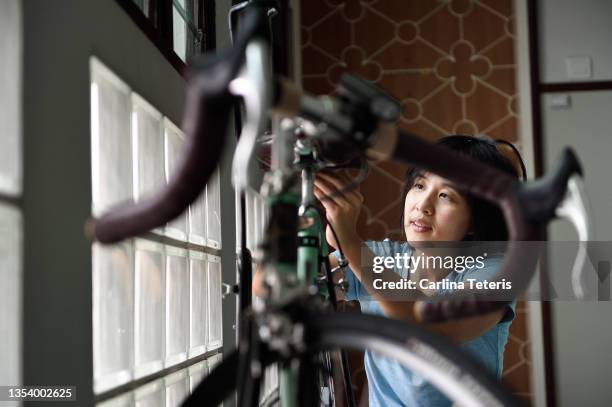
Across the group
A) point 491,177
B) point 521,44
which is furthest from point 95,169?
point 521,44

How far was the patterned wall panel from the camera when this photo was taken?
3.49 m

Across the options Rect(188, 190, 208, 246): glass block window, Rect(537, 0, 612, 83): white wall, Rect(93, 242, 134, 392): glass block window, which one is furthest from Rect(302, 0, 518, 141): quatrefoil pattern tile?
Rect(93, 242, 134, 392): glass block window

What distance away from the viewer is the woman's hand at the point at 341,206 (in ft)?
2.99

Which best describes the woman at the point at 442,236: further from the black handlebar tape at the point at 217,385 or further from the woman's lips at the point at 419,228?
the black handlebar tape at the point at 217,385

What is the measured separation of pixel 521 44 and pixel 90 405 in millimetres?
3180

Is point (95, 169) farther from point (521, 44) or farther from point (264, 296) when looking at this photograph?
point (521, 44)

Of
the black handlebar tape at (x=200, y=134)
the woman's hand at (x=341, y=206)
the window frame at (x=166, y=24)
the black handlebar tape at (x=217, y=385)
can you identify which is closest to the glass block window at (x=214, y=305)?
the window frame at (x=166, y=24)

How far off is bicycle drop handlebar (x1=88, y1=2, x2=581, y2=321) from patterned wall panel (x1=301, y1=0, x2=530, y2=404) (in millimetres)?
2925

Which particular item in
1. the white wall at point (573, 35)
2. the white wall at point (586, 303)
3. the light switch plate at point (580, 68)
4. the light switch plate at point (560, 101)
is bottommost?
the white wall at point (586, 303)

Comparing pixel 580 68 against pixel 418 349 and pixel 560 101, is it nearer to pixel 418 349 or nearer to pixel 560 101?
pixel 560 101

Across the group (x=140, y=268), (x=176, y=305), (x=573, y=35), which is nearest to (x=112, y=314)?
(x=140, y=268)

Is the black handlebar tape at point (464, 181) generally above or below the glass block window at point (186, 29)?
below

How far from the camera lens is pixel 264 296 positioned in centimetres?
51

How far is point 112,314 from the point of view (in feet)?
3.28
